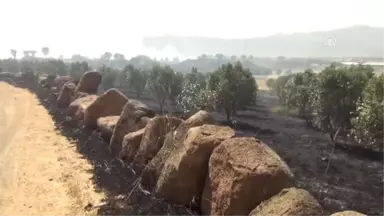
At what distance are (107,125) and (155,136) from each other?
10567mm

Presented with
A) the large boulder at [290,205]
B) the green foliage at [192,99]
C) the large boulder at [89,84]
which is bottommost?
the green foliage at [192,99]

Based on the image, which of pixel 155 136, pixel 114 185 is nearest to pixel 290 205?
pixel 155 136

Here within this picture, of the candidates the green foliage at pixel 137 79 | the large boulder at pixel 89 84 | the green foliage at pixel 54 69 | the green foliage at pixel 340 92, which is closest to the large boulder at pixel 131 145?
the green foliage at pixel 340 92

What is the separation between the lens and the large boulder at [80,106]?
39.3m

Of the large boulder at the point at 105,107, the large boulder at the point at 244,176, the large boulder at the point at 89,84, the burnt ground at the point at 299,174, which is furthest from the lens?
the large boulder at the point at 89,84

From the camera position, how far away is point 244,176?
1278 cm

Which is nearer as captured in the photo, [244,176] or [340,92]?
[244,176]

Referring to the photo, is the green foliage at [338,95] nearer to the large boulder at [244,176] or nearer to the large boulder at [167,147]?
the large boulder at [167,147]

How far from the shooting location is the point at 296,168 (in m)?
33.3

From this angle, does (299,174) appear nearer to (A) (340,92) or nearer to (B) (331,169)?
(B) (331,169)

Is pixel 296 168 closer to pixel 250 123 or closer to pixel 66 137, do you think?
pixel 66 137

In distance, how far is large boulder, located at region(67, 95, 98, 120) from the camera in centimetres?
3926

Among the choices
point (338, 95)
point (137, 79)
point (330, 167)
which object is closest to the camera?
point (330, 167)

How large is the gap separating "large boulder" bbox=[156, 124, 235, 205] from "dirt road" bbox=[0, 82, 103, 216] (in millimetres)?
4505
